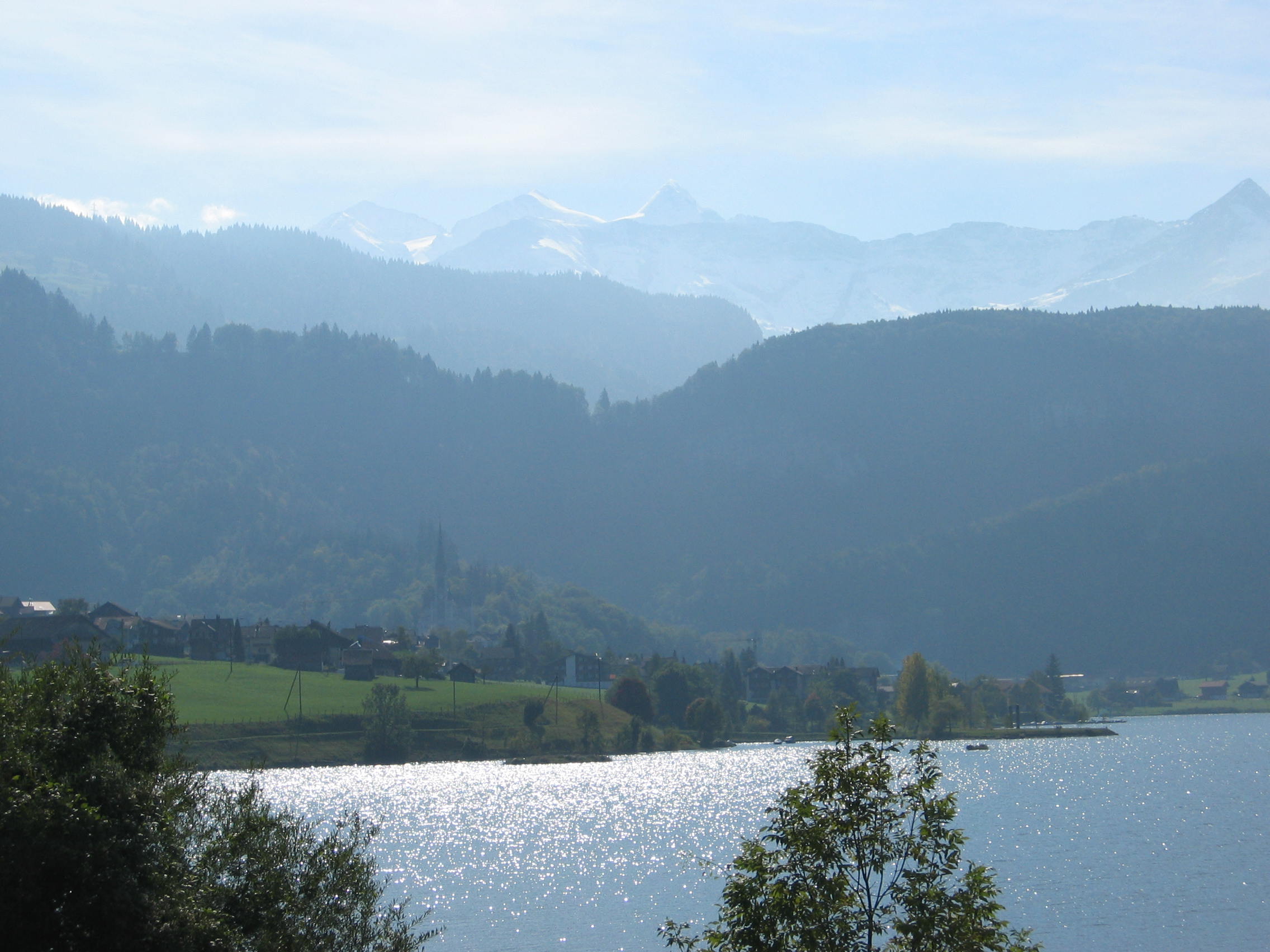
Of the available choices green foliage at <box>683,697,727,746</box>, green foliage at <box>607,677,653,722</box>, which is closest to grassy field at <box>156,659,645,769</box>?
green foliage at <box>607,677,653,722</box>

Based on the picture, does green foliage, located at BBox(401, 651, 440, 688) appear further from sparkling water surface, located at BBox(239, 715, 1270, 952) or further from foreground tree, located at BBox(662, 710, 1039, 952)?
foreground tree, located at BBox(662, 710, 1039, 952)

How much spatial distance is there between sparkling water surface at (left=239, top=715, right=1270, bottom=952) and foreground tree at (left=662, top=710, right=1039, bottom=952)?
131 ft

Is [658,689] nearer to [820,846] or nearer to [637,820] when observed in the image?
[637,820]

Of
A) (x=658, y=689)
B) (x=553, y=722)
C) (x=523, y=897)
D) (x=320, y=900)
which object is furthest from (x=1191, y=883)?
(x=658, y=689)

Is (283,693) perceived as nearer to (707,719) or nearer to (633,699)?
(633,699)

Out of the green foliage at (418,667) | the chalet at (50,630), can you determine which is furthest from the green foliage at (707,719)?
the chalet at (50,630)

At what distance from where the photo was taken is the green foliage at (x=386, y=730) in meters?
143

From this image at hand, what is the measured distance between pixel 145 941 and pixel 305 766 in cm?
11603

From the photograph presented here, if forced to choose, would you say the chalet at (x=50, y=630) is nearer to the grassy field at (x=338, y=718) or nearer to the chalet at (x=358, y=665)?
the grassy field at (x=338, y=718)

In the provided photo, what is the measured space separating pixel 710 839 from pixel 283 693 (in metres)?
77.7

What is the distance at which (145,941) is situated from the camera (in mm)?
22906

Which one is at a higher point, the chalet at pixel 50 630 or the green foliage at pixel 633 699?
the chalet at pixel 50 630

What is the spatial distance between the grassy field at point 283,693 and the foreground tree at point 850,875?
4437 inches

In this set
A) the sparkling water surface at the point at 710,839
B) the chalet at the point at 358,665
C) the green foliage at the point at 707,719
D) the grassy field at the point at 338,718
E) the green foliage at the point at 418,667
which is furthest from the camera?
the green foliage at the point at 418,667
